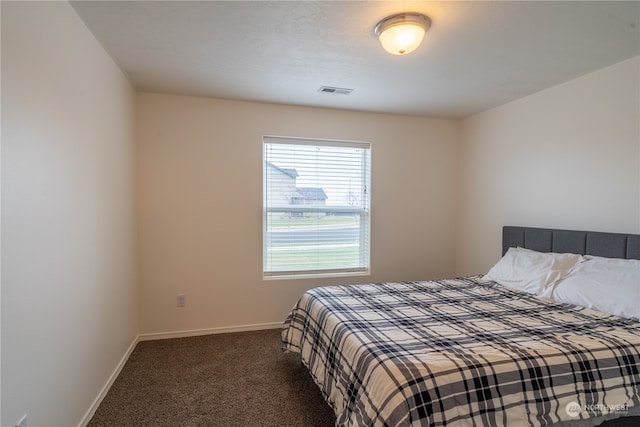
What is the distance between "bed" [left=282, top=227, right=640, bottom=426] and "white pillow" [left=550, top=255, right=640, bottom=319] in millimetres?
28

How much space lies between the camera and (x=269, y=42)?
2055 mm

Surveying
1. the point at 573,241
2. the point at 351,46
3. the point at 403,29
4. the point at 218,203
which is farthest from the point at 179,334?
the point at 573,241

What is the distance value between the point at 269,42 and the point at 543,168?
261 centimetres

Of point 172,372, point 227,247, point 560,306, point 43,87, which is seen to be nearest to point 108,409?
point 172,372

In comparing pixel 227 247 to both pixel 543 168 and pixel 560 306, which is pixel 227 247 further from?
pixel 543 168

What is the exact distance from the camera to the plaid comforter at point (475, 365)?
4.28 ft

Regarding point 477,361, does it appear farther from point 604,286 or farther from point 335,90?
point 335,90

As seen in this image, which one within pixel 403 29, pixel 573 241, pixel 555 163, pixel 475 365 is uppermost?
pixel 403 29

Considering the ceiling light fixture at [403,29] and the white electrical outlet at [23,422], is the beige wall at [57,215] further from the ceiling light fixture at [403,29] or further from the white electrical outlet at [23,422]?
the ceiling light fixture at [403,29]

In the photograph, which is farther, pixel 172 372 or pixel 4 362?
pixel 172 372

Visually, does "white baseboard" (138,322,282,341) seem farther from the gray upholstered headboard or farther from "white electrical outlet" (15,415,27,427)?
the gray upholstered headboard

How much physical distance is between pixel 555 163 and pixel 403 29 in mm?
1993

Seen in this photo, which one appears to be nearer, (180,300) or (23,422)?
(23,422)

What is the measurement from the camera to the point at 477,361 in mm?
1400
